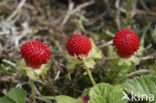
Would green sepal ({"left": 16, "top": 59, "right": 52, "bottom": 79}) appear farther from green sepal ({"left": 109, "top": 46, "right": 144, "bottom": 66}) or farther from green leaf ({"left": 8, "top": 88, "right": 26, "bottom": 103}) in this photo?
green sepal ({"left": 109, "top": 46, "right": 144, "bottom": 66})

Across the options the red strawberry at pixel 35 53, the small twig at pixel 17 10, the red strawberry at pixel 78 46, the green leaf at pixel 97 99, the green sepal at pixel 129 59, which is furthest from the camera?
the small twig at pixel 17 10

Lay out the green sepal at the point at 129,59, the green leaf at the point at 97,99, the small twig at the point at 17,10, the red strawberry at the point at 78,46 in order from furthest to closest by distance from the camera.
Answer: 1. the small twig at the point at 17,10
2. the green sepal at the point at 129,59
3. the red strawberry at the point at 78,46
4. the green leaf at the point at 97,99

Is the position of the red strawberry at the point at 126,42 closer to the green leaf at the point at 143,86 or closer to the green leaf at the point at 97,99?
the green leaf at the point at 143,86

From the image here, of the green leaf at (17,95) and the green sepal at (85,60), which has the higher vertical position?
the green sepal at (85,60)

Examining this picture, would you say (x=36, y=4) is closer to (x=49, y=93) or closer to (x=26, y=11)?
(x=26, y=11)

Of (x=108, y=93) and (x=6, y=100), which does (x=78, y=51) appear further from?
(x=6, y=100)

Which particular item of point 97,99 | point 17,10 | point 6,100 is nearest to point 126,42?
point 97,99

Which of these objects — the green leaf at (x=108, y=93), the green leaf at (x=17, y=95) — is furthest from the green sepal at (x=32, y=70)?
the green leaf at (x=108, y=93)
